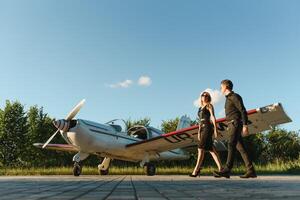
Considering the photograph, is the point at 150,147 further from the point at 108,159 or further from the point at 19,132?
the point at 19,132

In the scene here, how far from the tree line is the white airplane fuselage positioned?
→ 23.4 feet

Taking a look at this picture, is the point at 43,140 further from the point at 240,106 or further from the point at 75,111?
the point at 240,106

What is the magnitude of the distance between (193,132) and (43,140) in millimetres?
14729

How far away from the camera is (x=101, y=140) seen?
15.3 m

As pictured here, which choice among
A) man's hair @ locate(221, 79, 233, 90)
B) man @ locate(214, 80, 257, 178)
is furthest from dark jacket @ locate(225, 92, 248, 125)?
man's hair @ locate(221, 79, 233, 90)

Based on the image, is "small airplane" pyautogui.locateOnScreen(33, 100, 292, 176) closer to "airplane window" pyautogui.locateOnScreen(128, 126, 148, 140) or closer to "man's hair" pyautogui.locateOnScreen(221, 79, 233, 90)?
"airplane window" pyautogui.locateOnScreen(128, 126, 148, 140)

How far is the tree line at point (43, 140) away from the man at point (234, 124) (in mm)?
18206

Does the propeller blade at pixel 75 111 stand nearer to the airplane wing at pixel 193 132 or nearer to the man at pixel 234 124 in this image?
the airplane wing at pixel 193 132

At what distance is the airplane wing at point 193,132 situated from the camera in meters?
11.4

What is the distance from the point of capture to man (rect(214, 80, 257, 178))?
4.94 m

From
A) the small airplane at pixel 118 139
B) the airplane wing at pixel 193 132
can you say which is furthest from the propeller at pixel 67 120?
the airplane wing at pixel 193 132

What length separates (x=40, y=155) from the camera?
2408cm

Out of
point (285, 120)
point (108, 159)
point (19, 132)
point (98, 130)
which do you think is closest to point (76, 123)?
point (98, 130)

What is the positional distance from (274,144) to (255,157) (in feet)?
10.3
